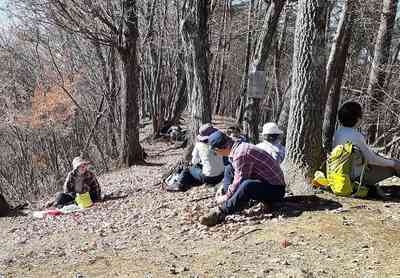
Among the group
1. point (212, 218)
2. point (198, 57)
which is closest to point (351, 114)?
point (212, 218)

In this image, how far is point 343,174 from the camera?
6367 mm

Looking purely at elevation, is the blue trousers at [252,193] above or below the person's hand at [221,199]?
above

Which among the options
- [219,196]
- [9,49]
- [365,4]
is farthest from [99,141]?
[219,196]

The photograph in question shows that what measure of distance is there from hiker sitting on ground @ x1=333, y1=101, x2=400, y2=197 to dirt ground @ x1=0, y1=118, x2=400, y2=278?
1.09 ft

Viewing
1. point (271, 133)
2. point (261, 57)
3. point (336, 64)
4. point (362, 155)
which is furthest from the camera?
point (336, 64)

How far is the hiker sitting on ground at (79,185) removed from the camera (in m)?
9.43

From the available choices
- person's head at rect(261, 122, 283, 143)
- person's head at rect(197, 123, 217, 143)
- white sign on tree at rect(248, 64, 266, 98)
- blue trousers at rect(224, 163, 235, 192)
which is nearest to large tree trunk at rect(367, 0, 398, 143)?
white sign on tree at rect(248, 64, 266, 98)

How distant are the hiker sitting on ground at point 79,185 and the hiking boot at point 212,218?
367cm

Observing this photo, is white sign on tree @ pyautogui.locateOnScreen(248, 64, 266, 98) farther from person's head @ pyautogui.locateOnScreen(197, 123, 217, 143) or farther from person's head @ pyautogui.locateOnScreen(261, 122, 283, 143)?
person's head @ pyautogui.locateOnScreen(261, 122, 283, 143)

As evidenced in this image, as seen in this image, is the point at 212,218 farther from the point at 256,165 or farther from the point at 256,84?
the point at 256,84

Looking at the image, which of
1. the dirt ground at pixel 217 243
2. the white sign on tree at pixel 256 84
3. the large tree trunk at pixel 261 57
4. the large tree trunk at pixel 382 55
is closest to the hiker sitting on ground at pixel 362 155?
the dirt ground at pixel 217 243

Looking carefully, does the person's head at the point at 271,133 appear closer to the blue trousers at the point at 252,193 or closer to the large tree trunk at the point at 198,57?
the blue trousers at the point at 252,193

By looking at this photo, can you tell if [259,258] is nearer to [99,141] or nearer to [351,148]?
[351,148]

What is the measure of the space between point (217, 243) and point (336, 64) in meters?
6.77
